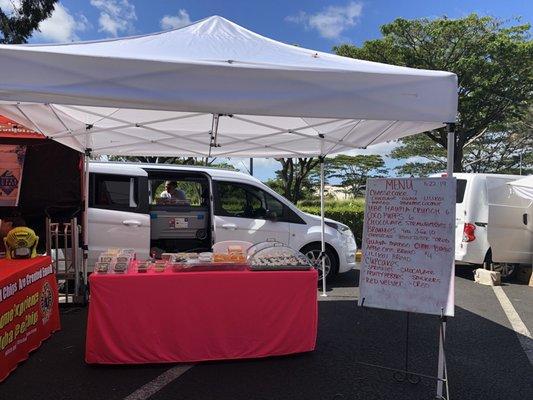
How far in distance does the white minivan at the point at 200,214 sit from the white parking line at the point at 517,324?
7.64 ft

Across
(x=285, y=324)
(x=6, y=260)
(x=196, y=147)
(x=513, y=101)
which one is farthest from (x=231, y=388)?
(x=513, y=101)

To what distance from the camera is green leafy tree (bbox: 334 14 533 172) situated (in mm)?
18047

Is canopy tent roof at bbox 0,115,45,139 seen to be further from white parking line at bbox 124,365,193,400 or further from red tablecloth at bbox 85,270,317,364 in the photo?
white parking line at bbox 124,365,193,400

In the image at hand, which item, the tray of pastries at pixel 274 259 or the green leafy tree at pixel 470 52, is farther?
the green leafy tree at pixel 470 52

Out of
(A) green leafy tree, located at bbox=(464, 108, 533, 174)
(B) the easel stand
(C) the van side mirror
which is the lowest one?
(B) the easel stand

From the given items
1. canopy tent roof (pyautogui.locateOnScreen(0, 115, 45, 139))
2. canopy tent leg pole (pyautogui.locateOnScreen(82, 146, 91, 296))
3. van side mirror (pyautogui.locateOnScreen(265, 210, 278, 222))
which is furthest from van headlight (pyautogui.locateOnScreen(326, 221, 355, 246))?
canopy tent roof (pyautogui.locateOnScreen(0, 115, 45, 139))

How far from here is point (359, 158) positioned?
39.7 m

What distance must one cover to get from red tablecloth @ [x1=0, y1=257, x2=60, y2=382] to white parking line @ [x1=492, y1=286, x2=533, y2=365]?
4.69m

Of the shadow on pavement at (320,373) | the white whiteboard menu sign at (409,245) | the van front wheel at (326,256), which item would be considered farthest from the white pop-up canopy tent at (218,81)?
the van front wheel at (326,256)

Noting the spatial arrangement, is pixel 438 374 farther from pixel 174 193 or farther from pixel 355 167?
pixel 355 167

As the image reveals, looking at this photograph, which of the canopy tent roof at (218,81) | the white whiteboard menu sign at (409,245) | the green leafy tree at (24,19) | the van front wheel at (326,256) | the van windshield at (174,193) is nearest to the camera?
the canopy tent roof at (218,81)

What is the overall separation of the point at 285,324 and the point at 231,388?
798mm

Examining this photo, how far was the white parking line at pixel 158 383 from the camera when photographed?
3.50 m

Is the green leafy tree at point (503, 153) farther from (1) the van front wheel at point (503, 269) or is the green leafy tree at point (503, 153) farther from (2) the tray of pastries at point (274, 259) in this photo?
(2) the tray of pastries at point (274, 259)
